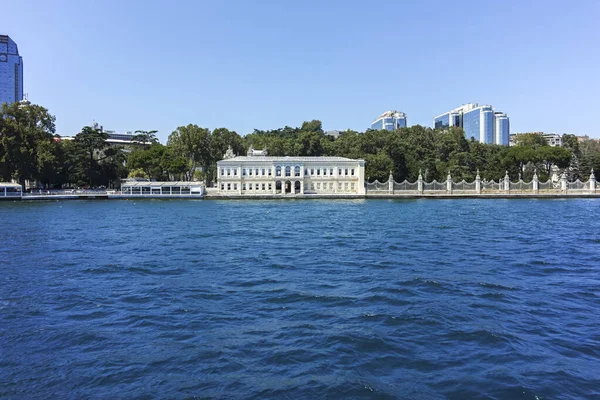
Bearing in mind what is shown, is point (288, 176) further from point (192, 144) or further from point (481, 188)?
point (481, 188)

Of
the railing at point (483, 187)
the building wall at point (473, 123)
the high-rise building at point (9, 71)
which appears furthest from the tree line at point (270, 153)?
the high-rise building at point (9, 71)

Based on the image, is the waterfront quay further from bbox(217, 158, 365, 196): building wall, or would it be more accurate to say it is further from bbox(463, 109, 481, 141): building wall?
bbox(463, 109, 481, 141): building wall

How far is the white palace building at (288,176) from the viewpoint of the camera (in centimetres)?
7675

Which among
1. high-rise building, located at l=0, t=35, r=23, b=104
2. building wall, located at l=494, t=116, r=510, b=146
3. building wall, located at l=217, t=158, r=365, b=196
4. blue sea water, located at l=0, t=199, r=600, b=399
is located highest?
high-rise building, located at l=0, t=35, r=23, b=104

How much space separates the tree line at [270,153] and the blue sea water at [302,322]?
57796 mm

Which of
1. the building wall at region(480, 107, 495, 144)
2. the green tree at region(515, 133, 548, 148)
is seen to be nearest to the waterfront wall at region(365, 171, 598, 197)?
the green tree at region(515, 133, 548, 148)

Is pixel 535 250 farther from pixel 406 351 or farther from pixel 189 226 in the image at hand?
pixel 189 226

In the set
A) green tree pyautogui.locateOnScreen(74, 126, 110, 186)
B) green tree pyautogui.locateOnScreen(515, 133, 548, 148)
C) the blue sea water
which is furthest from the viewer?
green tree pyautogui.locateOnScreen(515, 133, 548, 148)

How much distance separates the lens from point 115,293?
44.0 ft

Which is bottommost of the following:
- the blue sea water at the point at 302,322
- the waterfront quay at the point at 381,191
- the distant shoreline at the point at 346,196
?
the blue sea water at the point at 302,322

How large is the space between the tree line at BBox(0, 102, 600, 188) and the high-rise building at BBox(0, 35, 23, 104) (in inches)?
3724

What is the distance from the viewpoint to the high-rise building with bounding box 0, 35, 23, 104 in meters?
158

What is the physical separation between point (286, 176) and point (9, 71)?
132501 mm

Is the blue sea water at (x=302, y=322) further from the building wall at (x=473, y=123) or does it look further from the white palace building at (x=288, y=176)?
the building wall at (x=473, y=123)
